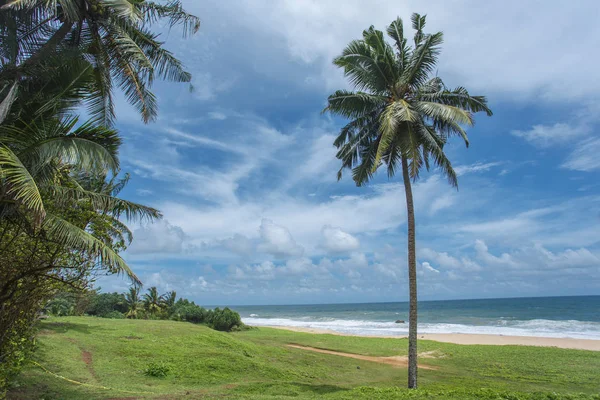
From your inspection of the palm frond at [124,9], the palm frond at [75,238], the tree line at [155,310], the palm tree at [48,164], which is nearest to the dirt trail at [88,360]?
the palm frond at [75,238]

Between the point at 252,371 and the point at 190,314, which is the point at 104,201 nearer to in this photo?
the point at 252,371

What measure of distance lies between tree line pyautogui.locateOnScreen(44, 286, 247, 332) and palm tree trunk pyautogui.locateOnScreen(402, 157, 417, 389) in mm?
26936

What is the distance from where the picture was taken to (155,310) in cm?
4303

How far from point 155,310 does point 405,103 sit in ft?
127

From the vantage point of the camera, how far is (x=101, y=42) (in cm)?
945

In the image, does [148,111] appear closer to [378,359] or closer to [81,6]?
[81,6]

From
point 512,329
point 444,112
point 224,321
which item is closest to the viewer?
point 444,112

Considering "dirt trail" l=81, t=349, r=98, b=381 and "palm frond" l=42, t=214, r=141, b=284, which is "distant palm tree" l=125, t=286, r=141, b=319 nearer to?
"dirt trail" l=81, t=349, r=98, b=381

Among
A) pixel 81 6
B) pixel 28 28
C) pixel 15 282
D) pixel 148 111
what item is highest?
pixel 81 6

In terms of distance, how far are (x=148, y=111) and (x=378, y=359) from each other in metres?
17.7

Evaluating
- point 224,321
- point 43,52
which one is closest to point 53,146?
point 43,52

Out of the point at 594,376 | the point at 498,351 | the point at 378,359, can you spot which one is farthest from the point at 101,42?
the point at 498,351

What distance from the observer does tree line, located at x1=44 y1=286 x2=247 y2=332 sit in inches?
1443

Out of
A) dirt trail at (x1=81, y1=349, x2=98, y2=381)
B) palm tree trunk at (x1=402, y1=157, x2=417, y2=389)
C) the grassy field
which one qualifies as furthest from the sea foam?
dirt trail at (x1=81, y1=349, x2=98, y2=381)
